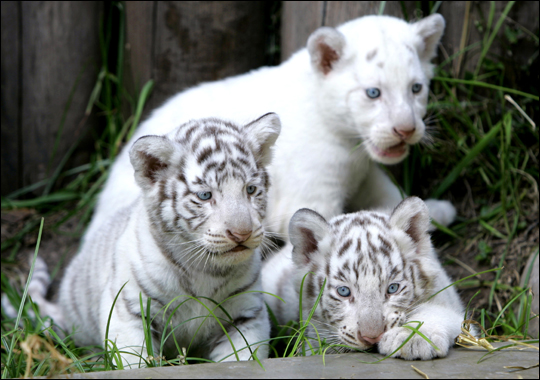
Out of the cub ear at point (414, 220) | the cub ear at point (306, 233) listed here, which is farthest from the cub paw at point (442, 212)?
the cub ear at point (306, 233)

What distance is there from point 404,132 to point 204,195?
1764 millimetres

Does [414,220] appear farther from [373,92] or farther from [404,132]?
[373,92]

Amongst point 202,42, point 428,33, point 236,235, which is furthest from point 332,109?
point 236,235

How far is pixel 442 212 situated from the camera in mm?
4652

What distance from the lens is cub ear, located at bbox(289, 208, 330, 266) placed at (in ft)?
10.1

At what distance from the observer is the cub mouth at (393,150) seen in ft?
13.5

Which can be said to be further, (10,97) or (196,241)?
(10,97)

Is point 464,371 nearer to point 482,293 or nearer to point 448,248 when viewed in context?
point 482,293

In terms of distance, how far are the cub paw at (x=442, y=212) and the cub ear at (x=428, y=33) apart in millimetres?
1167

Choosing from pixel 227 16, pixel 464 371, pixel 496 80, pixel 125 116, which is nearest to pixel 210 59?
pixel 227 16

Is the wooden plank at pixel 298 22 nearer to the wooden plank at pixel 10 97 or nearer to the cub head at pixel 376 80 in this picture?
the cub head at pixel 376 80

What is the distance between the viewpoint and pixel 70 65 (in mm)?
5293

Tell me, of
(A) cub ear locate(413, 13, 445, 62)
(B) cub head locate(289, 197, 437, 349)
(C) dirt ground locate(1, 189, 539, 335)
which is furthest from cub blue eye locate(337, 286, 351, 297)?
(A) cub ear locate(413, 13, 445, 62)

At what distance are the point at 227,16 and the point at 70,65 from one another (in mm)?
1551
